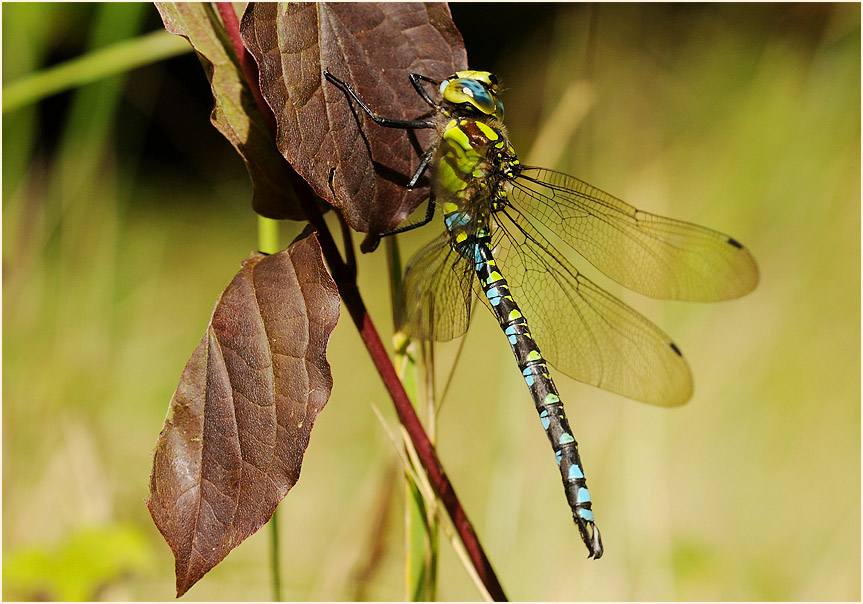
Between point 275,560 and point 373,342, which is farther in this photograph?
point 275,560

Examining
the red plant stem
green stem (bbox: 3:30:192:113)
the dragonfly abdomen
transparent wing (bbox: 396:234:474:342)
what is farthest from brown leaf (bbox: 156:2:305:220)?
green stem (bbox: 3:30:192:113)

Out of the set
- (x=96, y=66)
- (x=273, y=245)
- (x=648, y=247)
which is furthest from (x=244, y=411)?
(x=96, y=66)

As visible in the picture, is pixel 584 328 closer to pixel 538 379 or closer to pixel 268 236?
pixel 538 379

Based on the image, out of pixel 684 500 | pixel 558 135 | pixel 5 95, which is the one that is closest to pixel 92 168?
pixel 5 95

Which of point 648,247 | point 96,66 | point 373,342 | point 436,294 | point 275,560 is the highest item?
point 96,66

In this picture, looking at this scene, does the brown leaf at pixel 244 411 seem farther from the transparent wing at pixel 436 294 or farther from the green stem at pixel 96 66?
the green stem at pixel 96 66

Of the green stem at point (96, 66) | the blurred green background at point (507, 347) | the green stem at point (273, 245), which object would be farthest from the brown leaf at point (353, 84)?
the green stem at point (96, 66)

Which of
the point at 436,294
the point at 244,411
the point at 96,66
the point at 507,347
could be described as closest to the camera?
the point at 244,411
